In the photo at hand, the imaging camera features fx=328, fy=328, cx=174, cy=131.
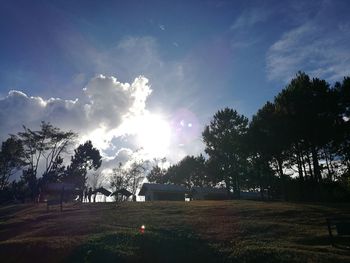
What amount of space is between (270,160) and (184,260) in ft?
125

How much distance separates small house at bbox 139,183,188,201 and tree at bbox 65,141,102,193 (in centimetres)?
1500

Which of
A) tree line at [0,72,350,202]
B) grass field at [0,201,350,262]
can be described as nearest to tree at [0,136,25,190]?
tree line at [0,72,350,202]

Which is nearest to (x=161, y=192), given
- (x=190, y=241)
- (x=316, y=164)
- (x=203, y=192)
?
(x=203, y=192)

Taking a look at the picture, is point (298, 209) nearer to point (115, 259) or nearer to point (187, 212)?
point (187, 212)

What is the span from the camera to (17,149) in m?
67.9

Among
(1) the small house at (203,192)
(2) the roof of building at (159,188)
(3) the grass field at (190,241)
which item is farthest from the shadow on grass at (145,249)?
(1) the small house at (203,192)

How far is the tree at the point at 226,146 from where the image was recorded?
68.2 m

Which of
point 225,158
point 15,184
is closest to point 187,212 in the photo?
point 225,158

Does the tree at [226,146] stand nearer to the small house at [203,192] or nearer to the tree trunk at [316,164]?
the small house at [203,192]

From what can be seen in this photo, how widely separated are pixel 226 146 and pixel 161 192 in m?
16.8

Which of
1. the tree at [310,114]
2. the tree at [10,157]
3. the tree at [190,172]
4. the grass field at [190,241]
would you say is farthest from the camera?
the tree at [190,172]

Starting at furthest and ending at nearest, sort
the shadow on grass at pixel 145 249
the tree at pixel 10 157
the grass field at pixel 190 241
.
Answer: the tree at pixel 10 157, the shadow on grass at pixel 145 249, the grass field at pixel 190 241

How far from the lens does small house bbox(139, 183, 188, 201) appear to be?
6900cm

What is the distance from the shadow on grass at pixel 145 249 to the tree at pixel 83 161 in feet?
188
